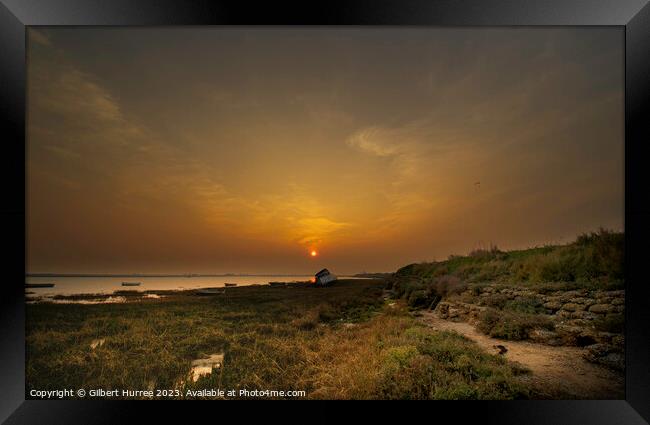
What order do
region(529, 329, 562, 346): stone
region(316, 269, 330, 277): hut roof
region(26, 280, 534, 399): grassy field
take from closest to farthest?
region(26, 280, 534, 399): grassy field, region(529, 329, 562, 346): stone, region(316, 269, 330, 277): hut roof

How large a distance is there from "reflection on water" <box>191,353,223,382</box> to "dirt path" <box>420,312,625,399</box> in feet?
10.2

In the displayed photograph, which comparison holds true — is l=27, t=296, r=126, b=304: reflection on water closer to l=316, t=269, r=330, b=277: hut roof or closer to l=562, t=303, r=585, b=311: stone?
l=316, t=269, r=330, b=277: hut roof

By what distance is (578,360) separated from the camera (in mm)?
2846

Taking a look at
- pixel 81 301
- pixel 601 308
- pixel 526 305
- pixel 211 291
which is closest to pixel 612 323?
pixel 601 308

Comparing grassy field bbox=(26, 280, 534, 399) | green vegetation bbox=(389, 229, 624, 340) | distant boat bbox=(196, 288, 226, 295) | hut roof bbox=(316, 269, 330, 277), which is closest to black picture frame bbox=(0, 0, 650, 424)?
grassy field bbox=(26, 280, 534, 399)

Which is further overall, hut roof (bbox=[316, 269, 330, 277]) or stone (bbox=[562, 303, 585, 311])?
hut roof (bbox=[316, 269, 330, 277])

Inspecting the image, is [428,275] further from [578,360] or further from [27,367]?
[27,367]

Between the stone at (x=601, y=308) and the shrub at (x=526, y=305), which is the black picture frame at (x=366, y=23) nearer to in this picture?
the stone at (x=601, y=308)

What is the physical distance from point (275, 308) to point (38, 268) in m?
3.39

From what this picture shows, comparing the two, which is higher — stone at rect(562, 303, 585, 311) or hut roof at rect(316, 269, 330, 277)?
hut roof at rect(316, 269, 330, 277)

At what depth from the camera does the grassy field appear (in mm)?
2729

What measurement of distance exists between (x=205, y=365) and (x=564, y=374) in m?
3.74

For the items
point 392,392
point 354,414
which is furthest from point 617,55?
point 354,414

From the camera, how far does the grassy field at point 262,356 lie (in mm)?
2729
